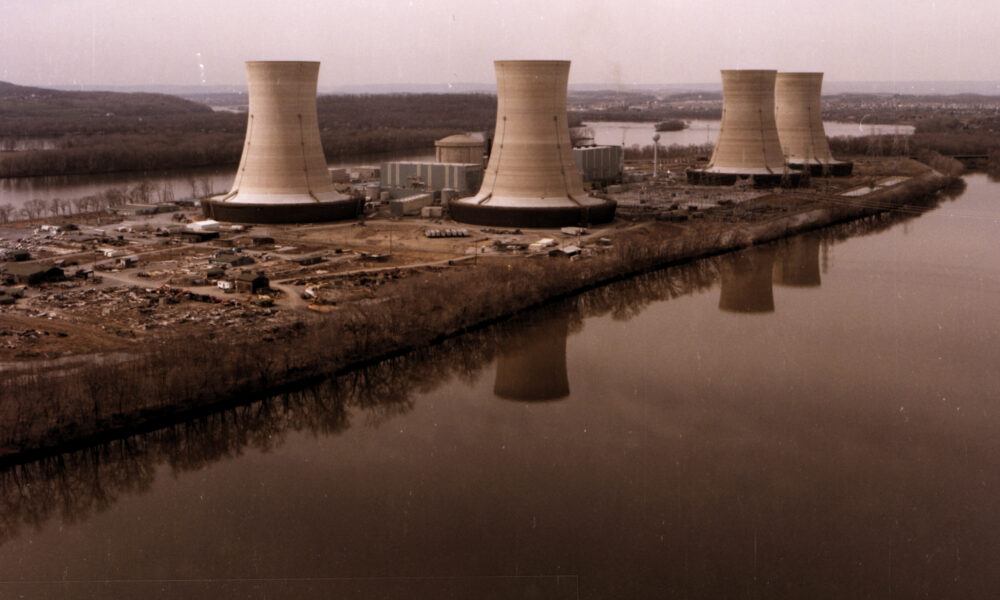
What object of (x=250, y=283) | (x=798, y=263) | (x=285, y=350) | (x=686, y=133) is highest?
(x=686, y=133)

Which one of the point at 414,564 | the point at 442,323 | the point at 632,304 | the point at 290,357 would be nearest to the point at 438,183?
the point at 632,304

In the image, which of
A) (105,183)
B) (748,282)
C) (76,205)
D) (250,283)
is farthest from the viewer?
(105,183)

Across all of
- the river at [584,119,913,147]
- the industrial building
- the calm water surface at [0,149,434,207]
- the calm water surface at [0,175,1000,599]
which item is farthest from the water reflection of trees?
the river at [584,119,913,147]

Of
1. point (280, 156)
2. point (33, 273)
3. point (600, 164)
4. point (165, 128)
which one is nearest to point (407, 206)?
point (280, 156)

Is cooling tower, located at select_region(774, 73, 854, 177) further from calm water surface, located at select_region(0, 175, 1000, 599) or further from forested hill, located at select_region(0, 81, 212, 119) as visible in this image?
forested hill, located at select_region(0, 81, 212, 119)

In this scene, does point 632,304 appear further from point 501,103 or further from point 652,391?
point 501,103

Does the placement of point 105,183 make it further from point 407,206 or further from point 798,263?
point 798,263
